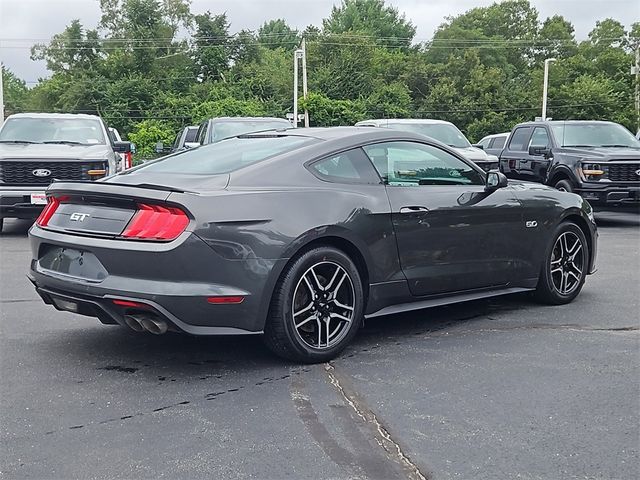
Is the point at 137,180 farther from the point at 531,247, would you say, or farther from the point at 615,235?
the point at 615,235

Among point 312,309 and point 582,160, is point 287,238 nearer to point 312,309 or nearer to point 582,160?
point 312,309

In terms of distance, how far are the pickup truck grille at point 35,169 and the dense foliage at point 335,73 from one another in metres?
33.5

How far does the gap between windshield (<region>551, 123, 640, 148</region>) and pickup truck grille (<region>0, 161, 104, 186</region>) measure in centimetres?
801

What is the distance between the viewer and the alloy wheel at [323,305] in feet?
15.6

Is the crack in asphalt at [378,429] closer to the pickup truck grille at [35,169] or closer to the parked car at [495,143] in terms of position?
the pickup truck grille at [35,169]

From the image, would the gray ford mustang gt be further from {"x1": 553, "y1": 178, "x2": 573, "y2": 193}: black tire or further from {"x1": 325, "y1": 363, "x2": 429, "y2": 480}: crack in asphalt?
{"x1": 553, "y1": 178, "x2": 573, "y2": 193}: black tire

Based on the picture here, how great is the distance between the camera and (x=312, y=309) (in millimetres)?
4797

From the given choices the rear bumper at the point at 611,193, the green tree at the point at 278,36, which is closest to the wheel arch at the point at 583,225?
the rear bumper at the point at 611,193

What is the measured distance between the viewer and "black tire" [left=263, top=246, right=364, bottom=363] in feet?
15.1

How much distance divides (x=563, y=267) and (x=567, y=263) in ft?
0.20

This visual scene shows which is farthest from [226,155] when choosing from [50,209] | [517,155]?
[517,155]

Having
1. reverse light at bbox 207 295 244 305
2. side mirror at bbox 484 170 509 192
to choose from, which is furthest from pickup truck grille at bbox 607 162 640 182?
reverse light at bbox 207 295 244 305

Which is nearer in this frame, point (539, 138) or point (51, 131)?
point (51, 131)

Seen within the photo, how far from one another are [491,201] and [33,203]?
Result: 23.8 feet
